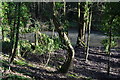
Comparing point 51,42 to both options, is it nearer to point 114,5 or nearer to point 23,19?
point 23,19

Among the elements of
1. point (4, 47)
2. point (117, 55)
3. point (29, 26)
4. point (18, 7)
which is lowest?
point (117, 55)

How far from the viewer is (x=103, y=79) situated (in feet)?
36.4

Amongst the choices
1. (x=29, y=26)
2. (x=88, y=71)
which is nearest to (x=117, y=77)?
(x=88, y=71)

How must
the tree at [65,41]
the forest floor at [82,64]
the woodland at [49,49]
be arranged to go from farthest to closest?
the forest floor at [82,64]
the woodland at [49,49]
the tree at [65,41]

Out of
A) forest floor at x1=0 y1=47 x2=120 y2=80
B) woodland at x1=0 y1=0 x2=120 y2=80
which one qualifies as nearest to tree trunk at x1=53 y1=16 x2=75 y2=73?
woodland at x1=0 y1=0 x2=120 y2=80

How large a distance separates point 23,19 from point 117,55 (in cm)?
1125

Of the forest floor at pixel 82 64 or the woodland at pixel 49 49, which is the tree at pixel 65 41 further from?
the forest floor at pixel 82 64

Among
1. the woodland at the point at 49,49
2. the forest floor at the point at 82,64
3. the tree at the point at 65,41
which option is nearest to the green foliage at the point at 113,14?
the woodland at the point at 49,49

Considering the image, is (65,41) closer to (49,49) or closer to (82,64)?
(49,49)

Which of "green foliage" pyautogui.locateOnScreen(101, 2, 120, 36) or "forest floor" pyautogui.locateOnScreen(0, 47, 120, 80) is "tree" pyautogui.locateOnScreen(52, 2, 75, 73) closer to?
"forest floor" pyautogui.locateOnScreen(0, 47, 120, 80)

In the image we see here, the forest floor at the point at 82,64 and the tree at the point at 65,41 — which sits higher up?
the tree at the point at 65,41

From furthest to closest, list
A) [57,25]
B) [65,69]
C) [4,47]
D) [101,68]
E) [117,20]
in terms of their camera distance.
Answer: [4,47] → [101,68] → [117,20] → [65,69] → [57,25]

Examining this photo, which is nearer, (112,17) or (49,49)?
(112,17)

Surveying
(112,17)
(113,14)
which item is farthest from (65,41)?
(112,17)
